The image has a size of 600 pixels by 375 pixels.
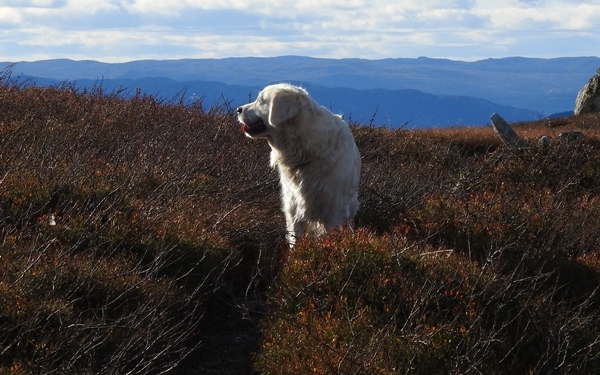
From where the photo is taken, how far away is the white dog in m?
7.12

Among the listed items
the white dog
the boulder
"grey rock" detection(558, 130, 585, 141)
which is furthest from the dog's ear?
the boulder

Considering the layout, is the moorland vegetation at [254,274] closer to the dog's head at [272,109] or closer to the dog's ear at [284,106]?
the dog's head at [272,109]

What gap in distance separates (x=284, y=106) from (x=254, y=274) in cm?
167

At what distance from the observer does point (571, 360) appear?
4.85 meters

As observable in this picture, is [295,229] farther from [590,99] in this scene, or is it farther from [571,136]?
[590,99]

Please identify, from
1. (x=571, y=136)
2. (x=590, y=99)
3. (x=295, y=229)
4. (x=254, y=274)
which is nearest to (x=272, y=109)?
(x=295, y=229)

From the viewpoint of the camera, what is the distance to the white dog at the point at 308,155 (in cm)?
712

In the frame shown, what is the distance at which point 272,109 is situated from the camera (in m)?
7.20

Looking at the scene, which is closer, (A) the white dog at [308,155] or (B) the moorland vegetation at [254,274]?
(B) the moorland vegetation at [254,274]

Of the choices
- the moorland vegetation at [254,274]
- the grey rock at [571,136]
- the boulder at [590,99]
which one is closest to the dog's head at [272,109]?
the moorland vegetation at [254,274]

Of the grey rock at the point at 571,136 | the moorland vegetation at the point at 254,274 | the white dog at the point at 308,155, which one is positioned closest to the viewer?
the moorland vegetation at the point at 254,274

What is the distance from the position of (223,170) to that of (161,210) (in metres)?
2.25

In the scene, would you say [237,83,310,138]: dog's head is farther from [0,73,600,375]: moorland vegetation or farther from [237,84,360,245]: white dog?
[0,73,600,375]: moorland vegetation

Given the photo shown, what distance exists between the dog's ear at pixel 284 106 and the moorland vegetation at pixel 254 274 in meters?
1.04
